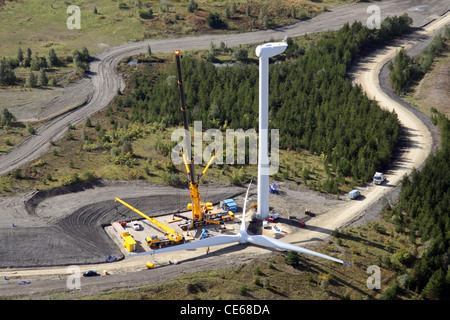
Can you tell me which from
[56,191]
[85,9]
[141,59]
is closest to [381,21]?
[141,59]

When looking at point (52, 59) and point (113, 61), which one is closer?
point (52, 59)

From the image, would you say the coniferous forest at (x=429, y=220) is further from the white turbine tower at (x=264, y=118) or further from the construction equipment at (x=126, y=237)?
the construction equipment at (x=126, y=237)

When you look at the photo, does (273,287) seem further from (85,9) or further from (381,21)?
(85,9)

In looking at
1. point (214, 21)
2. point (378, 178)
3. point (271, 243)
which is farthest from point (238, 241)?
point (214, 21)

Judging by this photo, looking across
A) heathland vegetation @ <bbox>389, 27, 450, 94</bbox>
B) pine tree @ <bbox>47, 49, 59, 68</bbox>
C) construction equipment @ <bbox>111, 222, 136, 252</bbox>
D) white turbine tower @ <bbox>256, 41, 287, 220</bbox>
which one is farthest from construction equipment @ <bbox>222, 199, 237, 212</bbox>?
pine tree @ <bbox>47, 49, 59, 68</bbox>

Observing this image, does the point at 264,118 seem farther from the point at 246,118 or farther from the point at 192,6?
the point at 192,6

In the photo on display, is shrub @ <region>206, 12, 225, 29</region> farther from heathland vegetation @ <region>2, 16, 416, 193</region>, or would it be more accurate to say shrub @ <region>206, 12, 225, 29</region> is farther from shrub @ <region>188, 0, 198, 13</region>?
heathland vegetation @ <region>2, 16, 416, 193</region>

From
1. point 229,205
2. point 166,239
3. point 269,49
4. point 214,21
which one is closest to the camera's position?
point 269,49
